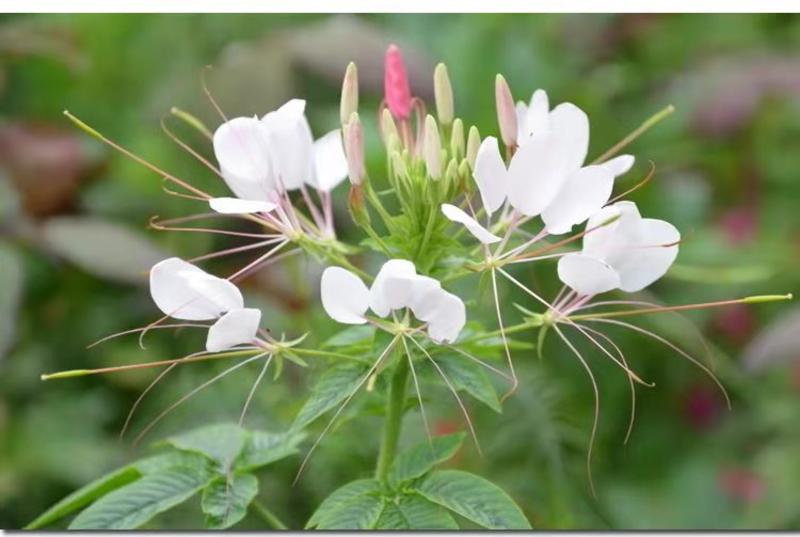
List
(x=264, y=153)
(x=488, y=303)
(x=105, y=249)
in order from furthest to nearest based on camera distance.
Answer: (x=105, y=249), (x=488, y=303), (x=264, y=153)

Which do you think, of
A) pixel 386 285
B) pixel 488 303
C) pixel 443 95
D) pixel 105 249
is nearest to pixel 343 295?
pixel 386 285

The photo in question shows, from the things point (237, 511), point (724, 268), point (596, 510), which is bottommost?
point (596, 510)

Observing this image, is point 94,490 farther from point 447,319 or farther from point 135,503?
point 447,319

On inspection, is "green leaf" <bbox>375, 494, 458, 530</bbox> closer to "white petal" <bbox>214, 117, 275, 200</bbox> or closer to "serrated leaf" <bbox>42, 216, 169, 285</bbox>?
"white petal" <bbox>214, 117, 275, 200</bbox>

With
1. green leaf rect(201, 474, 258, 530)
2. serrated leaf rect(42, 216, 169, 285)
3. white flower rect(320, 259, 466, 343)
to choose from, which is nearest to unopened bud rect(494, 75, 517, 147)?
white flower rect(320, 259, 466, 343)

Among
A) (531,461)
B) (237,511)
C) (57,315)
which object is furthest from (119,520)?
(57,315)

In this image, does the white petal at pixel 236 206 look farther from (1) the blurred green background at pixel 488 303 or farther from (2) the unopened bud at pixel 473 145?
(1) the blurred green background at pixel 488 303
